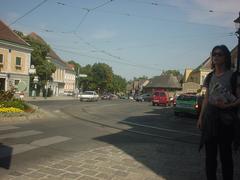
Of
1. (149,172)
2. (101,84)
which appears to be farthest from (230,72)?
(101,84)

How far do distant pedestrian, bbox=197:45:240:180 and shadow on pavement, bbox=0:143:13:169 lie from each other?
3708mm

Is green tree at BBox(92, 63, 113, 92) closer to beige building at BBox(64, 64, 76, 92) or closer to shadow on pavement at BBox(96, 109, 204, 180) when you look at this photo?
beige building at BBox(64, 64, 76, 92)

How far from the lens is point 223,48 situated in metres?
4.76

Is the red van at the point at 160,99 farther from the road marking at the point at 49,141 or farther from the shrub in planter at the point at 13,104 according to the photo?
the road marking at the point at 49,141

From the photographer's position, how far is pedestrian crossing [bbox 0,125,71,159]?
27.1 feet

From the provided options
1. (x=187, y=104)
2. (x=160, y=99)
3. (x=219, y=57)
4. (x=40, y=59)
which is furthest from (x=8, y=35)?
(x=219, y=57)

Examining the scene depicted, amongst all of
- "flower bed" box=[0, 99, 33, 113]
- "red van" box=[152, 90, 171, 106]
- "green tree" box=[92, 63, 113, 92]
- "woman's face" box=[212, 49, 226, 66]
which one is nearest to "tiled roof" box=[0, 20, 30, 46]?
"red van" box=[152, 90, 171, 106]

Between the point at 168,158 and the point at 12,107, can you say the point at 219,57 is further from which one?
the point at 12,107

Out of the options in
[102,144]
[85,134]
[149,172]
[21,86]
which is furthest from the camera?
[21,86]

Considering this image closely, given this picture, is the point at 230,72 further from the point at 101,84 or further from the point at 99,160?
the point at 101,84

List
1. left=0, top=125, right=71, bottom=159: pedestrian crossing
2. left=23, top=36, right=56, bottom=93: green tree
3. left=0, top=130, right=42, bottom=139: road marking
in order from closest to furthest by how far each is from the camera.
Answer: left=0, top=125, right=71, bottom=159: pedestrian crossing
left=0, top=130, right=42, bottom=139: road marking
left=23, top=36, right=56, bottom=93: green tree

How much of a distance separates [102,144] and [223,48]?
5.72 m

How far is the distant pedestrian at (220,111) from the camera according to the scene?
4.55 metres

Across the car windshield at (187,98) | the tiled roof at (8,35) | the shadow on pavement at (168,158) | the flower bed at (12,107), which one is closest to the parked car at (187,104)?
the car windshield at (187,98)
